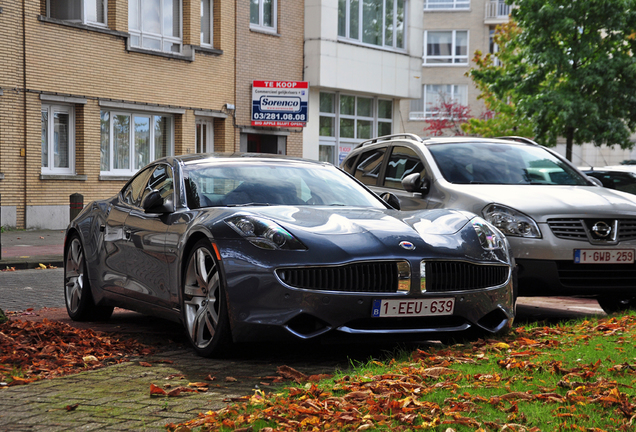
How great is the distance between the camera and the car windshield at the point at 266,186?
6.43 meters

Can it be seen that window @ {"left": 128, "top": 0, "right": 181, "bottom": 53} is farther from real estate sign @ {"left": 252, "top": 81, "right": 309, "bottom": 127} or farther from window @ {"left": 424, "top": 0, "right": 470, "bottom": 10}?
window @ {"left": 424, "top": 0, "right": 470, "bottom": 10}

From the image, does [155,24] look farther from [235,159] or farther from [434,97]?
[434,97]

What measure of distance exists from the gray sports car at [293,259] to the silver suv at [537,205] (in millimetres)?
992

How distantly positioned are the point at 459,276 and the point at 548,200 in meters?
2.39

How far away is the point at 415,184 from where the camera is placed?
8688mm

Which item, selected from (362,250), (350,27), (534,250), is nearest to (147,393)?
(362,250)

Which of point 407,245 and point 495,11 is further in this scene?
point 495,11

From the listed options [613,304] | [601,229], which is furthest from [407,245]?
[613,304]

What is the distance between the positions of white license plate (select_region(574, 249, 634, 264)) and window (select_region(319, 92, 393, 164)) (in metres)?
23.5

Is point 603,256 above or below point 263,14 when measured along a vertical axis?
below

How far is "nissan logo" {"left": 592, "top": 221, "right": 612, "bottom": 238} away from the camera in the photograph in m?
7.60

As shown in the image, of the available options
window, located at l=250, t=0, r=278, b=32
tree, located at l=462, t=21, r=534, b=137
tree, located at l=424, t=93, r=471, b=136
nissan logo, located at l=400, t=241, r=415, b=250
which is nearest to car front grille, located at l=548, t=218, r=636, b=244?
nissan logo, located at l=400, t=241, r=415, b=250

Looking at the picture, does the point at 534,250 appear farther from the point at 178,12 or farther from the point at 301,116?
the point at 178,12

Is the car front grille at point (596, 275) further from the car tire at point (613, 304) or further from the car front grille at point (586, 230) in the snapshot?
the car tire at point (613, 304)
